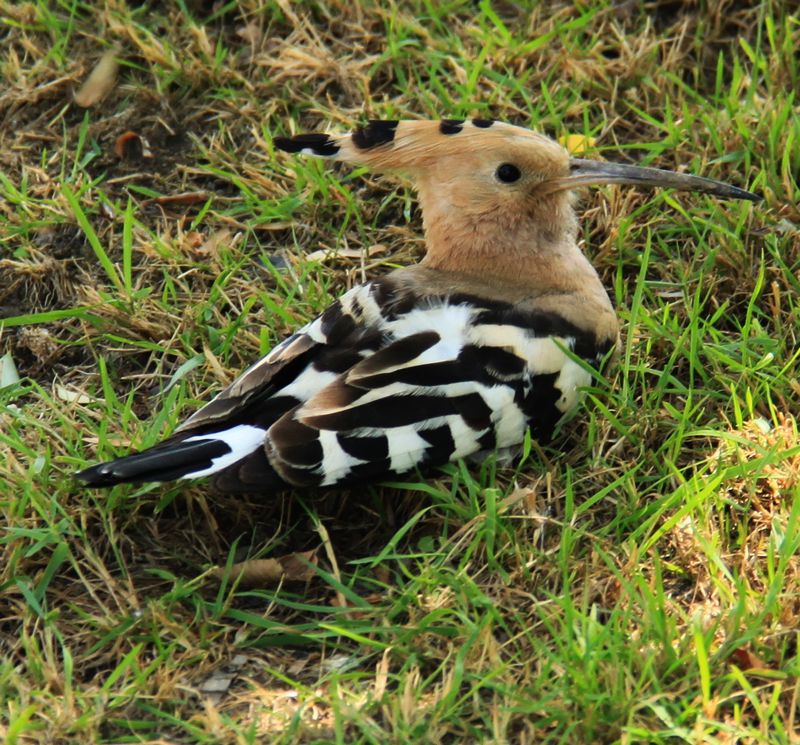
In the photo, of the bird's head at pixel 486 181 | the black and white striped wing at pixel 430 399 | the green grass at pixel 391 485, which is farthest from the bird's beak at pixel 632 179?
the black and white striped wing at pixel 430 399

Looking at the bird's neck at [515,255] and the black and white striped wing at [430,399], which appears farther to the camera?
the bird's neck at [515,255]

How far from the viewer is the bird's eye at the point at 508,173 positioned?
2.45 m

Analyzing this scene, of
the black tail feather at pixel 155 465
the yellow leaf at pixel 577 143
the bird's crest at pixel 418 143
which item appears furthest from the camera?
the yellow leaf at pixel 577 143

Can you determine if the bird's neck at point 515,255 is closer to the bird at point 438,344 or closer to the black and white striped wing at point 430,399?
the bird at point 438,344

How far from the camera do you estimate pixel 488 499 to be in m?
2.13

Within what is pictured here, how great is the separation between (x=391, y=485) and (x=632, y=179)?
0.82 m

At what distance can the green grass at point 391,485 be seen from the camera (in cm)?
194

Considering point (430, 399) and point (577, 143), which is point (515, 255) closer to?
point (430, 399)

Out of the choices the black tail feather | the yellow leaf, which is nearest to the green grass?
the yellow leaf

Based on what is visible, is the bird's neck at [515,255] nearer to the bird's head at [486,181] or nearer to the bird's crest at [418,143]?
Answer: the bird's head at [486,181]

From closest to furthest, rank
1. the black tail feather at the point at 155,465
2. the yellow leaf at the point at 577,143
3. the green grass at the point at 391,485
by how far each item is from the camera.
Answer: the green grass at the point at 391,485 < the black tail feather at the point at 155,465 < the yellow leaf at the point at 577,143

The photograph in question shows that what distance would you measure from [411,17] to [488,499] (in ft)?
5.19

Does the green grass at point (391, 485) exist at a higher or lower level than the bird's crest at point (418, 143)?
lower

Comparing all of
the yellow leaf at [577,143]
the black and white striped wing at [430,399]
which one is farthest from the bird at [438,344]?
the yellow leaf at [577,143]
